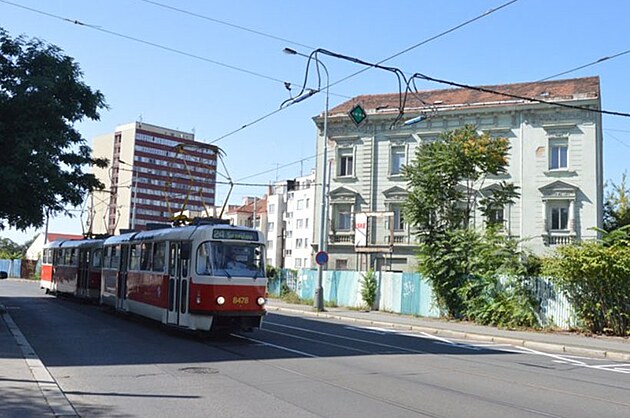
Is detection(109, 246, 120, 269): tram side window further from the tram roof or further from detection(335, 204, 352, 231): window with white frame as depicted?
detection(335, 204, 352, 231): window with white frame

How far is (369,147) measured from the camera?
157 feet

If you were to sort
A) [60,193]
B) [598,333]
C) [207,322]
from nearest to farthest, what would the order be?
[207,322] → [60,193] → [598,333]

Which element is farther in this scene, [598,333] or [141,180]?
[141,180]

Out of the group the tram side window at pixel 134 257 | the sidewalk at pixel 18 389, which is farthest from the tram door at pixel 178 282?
the sidewalk at pixel 18 389

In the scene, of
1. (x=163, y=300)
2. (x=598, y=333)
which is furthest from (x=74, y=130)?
(x=598, y=333)

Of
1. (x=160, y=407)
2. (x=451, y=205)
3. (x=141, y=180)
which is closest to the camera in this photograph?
(x=160, y=407)

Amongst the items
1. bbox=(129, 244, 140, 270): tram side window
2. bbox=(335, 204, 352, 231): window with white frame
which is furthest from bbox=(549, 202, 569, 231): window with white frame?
bbox=(129, 244, 140, 270): tram side window

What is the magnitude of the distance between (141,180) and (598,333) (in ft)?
294

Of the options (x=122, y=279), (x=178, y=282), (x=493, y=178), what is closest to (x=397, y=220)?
(x=493, y=178)

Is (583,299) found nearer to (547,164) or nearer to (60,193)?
(60,193)

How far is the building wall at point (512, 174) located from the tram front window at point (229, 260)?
2382 centimetres

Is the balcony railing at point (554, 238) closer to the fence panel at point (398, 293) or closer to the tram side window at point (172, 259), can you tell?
the fence panel at point (398, 293)

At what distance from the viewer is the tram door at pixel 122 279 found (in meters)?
22.4

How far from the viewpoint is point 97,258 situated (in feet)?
94.8
